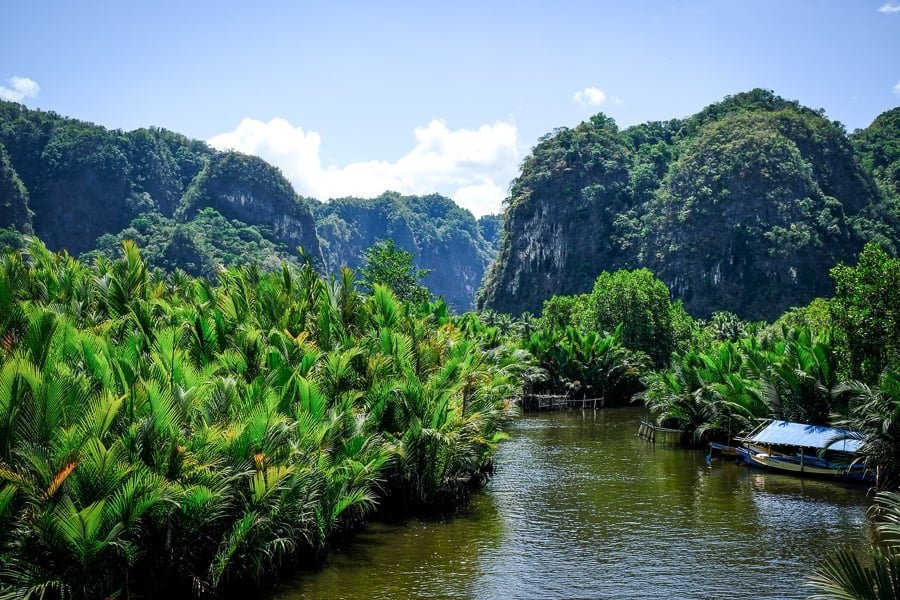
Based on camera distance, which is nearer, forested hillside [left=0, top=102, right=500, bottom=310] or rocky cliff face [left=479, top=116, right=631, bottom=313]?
forested hillside [left=0, top=102, right=500, bottom=310]

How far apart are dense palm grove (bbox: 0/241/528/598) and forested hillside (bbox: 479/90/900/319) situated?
82392mm

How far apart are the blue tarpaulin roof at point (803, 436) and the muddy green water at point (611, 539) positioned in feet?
4.03

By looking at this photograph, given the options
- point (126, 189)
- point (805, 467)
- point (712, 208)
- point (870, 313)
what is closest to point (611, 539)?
point (805, 467)

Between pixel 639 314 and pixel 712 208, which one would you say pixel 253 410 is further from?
pixel 712 208

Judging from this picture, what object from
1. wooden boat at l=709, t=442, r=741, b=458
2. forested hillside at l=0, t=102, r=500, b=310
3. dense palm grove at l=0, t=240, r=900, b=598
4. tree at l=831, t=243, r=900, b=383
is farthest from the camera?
forested hillside at l=0, t=102, r=500, b=310

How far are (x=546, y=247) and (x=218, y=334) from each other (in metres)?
108

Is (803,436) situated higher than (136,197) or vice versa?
(136,197)

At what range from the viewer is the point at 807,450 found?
25.0 metres

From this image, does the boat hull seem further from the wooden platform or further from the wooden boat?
the wooden platform

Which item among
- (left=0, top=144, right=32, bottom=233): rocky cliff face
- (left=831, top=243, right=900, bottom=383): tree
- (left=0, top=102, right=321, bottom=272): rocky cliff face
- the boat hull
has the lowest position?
the boat hull

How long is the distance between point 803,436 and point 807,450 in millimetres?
1358

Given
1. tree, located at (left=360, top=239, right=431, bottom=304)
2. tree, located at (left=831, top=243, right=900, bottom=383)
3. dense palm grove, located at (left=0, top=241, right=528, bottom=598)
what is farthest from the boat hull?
tree, located at (left=360, top=239, right=431, bottom=304)

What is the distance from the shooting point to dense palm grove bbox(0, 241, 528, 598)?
1020 centimetres

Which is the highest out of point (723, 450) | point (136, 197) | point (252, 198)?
point (252, 198)
